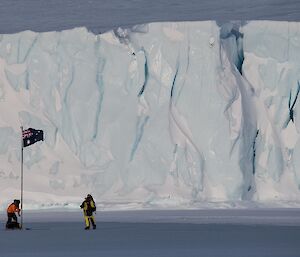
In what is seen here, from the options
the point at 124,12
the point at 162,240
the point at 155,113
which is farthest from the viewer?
the point at 155,113

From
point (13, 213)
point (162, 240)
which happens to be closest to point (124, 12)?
point (13, 213)

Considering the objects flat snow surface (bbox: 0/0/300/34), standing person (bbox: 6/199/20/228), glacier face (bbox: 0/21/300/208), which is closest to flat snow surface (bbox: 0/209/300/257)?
standing person (bbox: 6/199/20/228)

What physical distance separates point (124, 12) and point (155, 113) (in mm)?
5598

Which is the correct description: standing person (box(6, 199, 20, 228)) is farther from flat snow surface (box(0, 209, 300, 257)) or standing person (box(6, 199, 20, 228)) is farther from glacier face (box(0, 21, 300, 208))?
glacier face (box(0, 21, 300, 208))

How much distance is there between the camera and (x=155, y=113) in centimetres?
3544

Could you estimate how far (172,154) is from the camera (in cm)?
3472

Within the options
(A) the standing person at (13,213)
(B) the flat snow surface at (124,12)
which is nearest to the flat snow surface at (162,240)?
(A) the standing person at (13,213)

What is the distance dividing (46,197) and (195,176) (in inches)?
213

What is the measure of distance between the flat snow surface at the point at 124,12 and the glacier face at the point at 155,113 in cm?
160

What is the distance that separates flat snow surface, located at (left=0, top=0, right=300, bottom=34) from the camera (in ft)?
94.7

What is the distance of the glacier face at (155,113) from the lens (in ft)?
113

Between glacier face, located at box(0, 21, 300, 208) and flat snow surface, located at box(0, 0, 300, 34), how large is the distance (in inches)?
63.0

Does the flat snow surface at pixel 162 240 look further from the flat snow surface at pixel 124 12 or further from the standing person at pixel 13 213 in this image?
the flat snow surface at pixel 124 12

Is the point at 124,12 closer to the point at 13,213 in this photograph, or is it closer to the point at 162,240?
the point at 13,213
